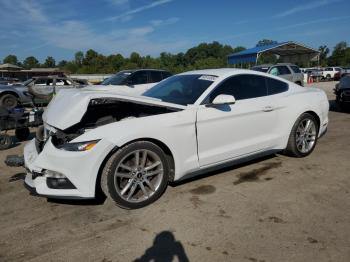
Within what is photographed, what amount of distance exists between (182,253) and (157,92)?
108 inches

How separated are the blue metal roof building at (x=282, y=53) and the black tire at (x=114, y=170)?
30.4 metres

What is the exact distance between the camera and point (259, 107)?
482 centimetres

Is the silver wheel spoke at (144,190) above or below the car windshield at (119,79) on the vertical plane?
below

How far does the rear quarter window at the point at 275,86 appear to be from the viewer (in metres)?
5.15

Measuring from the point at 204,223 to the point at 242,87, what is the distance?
2.21m

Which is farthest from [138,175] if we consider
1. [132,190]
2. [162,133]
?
[162,133]

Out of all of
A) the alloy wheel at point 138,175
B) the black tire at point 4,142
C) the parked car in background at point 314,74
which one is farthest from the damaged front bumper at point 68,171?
the parked car in background at point 314,74

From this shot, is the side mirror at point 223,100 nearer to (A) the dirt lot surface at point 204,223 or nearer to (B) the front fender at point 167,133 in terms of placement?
(B) the front fender at point 167,133

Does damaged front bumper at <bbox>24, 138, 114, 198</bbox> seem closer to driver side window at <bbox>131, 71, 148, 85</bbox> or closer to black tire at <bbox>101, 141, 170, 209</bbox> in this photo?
black tire at <bbox>101, 141, 170, 209</bbox>

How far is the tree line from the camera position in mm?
69300

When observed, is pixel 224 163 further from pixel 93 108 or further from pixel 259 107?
pixel 93 108

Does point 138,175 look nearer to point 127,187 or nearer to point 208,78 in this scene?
point 127,187

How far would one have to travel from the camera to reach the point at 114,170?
11.8 feet

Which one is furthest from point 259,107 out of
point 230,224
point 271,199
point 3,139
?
point 3,139
